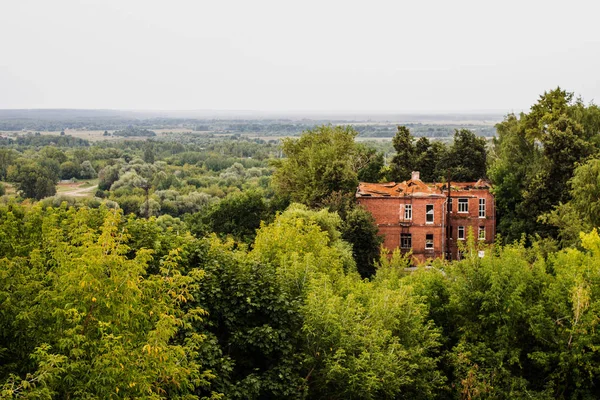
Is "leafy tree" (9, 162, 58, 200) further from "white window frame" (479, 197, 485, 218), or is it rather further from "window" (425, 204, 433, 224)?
"white window frame" (479, 197, 485, 218)

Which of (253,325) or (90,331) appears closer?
(90,331)

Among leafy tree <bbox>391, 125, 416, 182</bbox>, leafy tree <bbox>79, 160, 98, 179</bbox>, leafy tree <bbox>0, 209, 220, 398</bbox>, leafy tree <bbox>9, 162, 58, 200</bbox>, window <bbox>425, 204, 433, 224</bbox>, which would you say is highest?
leafy tree <bbox>0, 209, 220, 398</bbox>

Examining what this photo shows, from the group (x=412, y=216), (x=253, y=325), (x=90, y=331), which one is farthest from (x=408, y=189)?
(x=90, y=331)

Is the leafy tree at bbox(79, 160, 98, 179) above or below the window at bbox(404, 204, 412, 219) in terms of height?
below

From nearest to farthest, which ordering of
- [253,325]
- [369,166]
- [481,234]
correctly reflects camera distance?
[253,325] < [481,234] < [369,166]

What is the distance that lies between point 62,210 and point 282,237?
11106 millimetres

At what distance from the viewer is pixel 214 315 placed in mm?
18453

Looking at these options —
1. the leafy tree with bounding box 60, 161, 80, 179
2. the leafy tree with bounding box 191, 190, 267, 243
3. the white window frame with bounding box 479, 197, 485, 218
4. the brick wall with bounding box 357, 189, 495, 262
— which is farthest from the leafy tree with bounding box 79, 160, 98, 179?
the white window frame with bounding box 479, 197, 485, 218

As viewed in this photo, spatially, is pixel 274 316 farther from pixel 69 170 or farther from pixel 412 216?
pixel 69 170

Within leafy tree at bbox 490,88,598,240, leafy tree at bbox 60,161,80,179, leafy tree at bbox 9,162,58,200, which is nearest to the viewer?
leafy tree at bbox 490,88,598,240

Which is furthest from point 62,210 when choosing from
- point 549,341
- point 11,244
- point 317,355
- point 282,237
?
point 549,341

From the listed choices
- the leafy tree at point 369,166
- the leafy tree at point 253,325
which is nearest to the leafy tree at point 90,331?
the leafy tree at point 253,325

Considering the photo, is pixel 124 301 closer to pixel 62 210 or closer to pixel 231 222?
pixel 62 210

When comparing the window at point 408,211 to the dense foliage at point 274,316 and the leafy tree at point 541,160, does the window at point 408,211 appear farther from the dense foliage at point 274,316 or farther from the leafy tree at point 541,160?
the dense foliage at point 274,316
